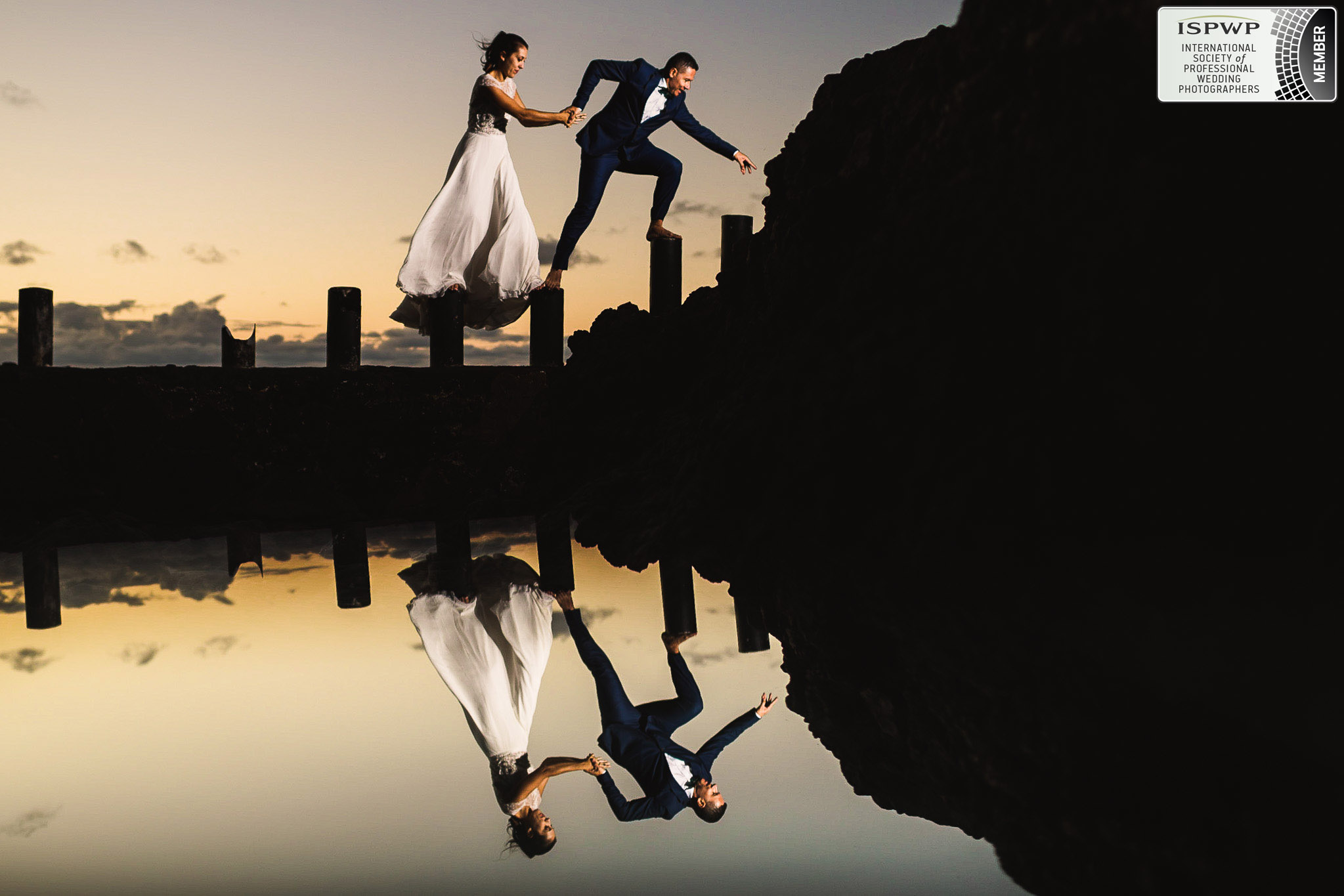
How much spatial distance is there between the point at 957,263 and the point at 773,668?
153 centimetres

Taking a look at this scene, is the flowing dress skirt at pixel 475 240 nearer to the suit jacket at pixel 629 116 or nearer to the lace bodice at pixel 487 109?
the lace bodice at pixel 487 109

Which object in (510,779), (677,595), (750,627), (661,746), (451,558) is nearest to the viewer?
(510,779)

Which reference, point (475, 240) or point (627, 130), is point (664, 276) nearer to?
point (627, 130)

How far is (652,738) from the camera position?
231 centimetres

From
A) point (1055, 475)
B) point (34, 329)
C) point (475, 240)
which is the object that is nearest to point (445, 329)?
point (475, 240)

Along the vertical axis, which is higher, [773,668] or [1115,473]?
[1115,473]

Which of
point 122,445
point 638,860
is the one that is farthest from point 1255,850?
point 122,445

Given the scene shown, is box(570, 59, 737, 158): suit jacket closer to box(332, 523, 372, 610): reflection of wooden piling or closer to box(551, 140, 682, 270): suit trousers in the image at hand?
box(551, 140, 682, 270): suit trousers

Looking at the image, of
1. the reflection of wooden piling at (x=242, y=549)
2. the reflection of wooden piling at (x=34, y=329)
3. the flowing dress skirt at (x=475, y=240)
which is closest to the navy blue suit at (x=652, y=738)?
the reflection of wooden piling at (x=242, y=549)

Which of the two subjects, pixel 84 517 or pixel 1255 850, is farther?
pixel 84 517

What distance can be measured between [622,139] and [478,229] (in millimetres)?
1000

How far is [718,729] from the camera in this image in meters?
2.34

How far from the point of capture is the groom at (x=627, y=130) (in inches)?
230

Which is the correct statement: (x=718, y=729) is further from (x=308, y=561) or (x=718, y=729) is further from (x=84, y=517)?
(x=84, y=517)
